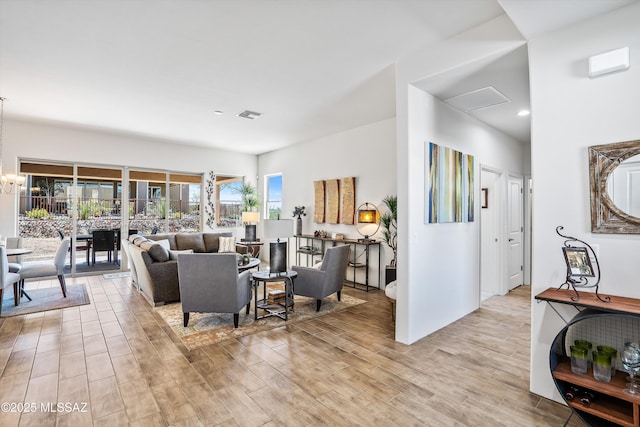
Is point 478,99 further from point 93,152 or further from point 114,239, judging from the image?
point 114,239

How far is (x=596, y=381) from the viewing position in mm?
1904

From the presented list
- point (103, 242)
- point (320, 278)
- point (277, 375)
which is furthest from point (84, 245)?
point (277, 375)

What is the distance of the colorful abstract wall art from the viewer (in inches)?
137

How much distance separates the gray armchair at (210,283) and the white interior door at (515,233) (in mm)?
4580

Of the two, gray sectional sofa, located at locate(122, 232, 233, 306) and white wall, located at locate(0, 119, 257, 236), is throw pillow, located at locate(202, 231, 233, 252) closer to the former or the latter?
white wall, located at locate(0, 119, 257, 236)

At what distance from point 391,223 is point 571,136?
3169mm

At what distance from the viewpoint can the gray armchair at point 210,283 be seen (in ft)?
11.5

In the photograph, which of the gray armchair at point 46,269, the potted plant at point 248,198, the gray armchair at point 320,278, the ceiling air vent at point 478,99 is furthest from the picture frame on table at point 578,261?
the potted plant at point 248,198

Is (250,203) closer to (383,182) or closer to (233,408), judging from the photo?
(383,182)

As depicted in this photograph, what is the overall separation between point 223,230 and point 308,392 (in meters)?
6.57

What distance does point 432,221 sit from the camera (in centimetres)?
345

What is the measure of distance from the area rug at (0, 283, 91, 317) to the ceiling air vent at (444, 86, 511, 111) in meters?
5.82

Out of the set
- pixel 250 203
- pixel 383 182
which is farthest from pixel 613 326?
pixel 250 203

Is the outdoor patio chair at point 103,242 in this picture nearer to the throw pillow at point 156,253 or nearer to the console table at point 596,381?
the throw pillow at point 156,253
